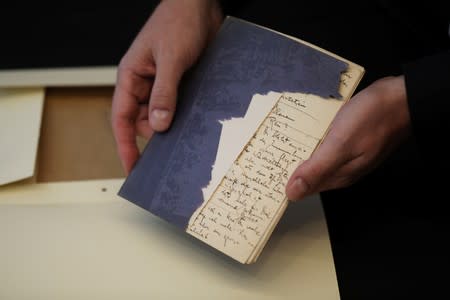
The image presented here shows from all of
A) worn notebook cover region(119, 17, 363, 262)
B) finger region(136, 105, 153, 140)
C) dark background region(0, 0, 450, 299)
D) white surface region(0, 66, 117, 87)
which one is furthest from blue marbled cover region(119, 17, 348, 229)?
white surface region(0, 66, 117, 87)

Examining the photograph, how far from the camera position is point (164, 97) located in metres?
0.69

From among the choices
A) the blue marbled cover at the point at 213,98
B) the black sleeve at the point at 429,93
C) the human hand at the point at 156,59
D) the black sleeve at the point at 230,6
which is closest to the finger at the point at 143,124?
the human hand at the point at 156,59

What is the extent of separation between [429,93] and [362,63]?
0.25 m

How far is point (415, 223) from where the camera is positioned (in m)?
0.72

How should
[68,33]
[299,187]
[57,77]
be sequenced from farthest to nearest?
1. [68,33]
2. [57,77]
3. [299,187]

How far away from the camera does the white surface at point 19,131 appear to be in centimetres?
80

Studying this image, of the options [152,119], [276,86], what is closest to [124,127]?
[152,119]

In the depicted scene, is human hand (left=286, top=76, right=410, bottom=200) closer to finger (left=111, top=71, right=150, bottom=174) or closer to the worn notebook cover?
the worn notebook cover

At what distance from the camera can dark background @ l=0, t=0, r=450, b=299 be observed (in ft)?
2.24

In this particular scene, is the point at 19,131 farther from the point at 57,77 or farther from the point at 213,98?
the point at 213,98

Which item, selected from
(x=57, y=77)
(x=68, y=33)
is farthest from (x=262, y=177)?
(x=68, y=33)

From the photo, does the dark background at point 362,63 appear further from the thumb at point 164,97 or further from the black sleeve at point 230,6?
the thumb at point 164,97

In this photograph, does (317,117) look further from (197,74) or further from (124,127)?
(124,127)

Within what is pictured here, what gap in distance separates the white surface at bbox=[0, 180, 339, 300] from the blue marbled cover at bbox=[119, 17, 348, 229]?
0.08m
